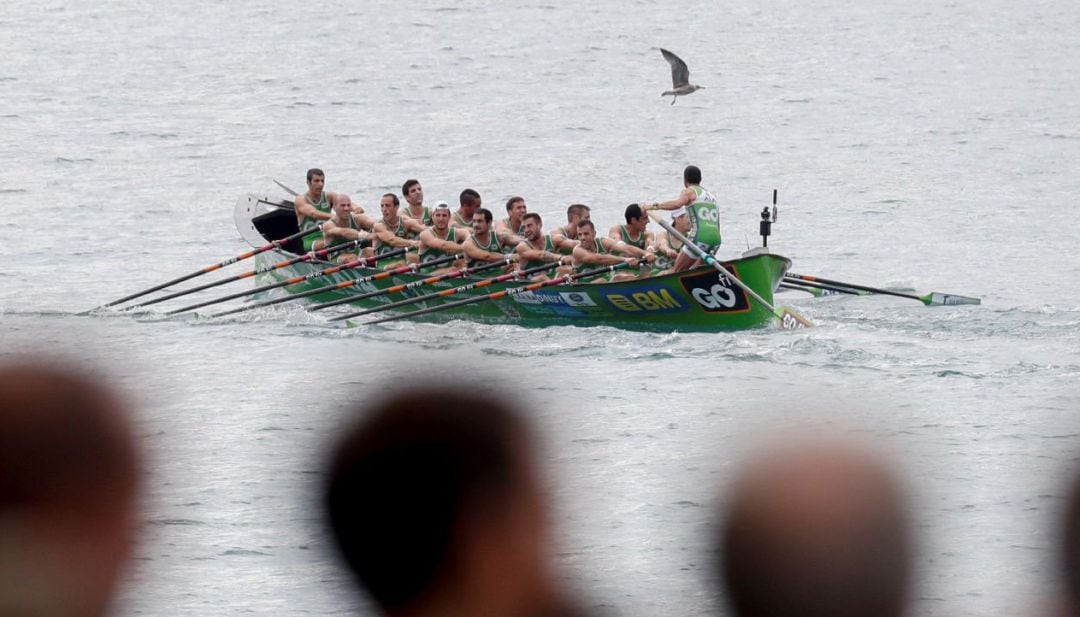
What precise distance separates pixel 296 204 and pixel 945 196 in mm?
17305

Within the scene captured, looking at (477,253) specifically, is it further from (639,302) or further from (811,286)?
(811,286)

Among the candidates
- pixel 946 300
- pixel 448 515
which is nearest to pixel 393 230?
pixel 946 300

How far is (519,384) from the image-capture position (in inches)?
739

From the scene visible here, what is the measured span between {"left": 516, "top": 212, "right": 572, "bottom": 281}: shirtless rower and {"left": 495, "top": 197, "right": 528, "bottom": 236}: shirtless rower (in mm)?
291

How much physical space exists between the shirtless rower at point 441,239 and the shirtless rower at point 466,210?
1.17 ft

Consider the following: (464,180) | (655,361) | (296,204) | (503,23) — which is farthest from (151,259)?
(503,23)

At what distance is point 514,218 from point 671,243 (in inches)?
81.0

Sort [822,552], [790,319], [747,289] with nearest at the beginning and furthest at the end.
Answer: [822,552] < [747,289] < [790,319]

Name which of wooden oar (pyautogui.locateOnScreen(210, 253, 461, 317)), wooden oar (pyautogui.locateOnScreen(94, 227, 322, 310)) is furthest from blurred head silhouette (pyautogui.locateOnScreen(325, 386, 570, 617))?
wooden oar (pyautogui.locateOnScreen(94, 227, 322, 310))

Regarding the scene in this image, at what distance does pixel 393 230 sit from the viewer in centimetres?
2270

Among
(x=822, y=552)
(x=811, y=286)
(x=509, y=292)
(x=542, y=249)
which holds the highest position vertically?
(x=542, y=249)

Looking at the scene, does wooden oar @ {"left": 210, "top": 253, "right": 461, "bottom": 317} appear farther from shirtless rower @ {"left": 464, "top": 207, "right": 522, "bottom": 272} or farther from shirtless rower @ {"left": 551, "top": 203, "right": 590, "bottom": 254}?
shirtless rower @ {"left": 551, "top": 203, "right": 590, "bottom": 254}

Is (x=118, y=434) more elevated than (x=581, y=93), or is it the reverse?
(x=581, y=93)

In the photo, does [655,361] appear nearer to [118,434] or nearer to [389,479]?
[389,479]
